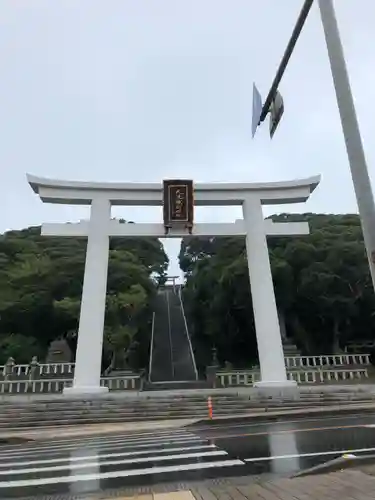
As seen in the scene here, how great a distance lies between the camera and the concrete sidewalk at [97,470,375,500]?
4.50 meters

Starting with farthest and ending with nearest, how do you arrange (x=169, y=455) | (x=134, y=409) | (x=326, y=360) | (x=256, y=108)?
1. (x=326, y=360)
2. (x=134, y=409)
3. (x=169, y=455)
4. (x=256, y=108)

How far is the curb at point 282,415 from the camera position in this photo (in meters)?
13.0

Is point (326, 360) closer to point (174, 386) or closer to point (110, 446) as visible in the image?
point (174, 386)

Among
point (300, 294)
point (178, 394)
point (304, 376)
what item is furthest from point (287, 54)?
point (300, 294)

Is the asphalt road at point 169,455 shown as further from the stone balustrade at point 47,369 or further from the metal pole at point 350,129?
the stone balustrade at point 47,369

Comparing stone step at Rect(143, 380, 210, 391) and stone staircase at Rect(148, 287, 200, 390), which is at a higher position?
stone staircase at Rect(148, 287, 200, 390)

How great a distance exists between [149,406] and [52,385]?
7.17 m

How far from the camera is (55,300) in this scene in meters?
26.8

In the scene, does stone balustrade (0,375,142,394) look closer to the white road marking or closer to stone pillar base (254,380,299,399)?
stone pillar base (254,380,299,399)

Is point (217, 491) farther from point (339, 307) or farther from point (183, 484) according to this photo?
point (339, 307)

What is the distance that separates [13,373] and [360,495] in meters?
21.4

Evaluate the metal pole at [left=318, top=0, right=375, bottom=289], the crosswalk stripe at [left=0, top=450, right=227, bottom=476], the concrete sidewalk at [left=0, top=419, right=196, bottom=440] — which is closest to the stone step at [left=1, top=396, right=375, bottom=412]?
the concrete sidewalk at [left=0, top=419, right=196, bottom=440]

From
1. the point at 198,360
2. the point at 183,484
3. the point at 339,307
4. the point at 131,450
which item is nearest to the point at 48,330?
the point at 198,360

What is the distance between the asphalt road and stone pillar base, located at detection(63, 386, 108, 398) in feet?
19.6
